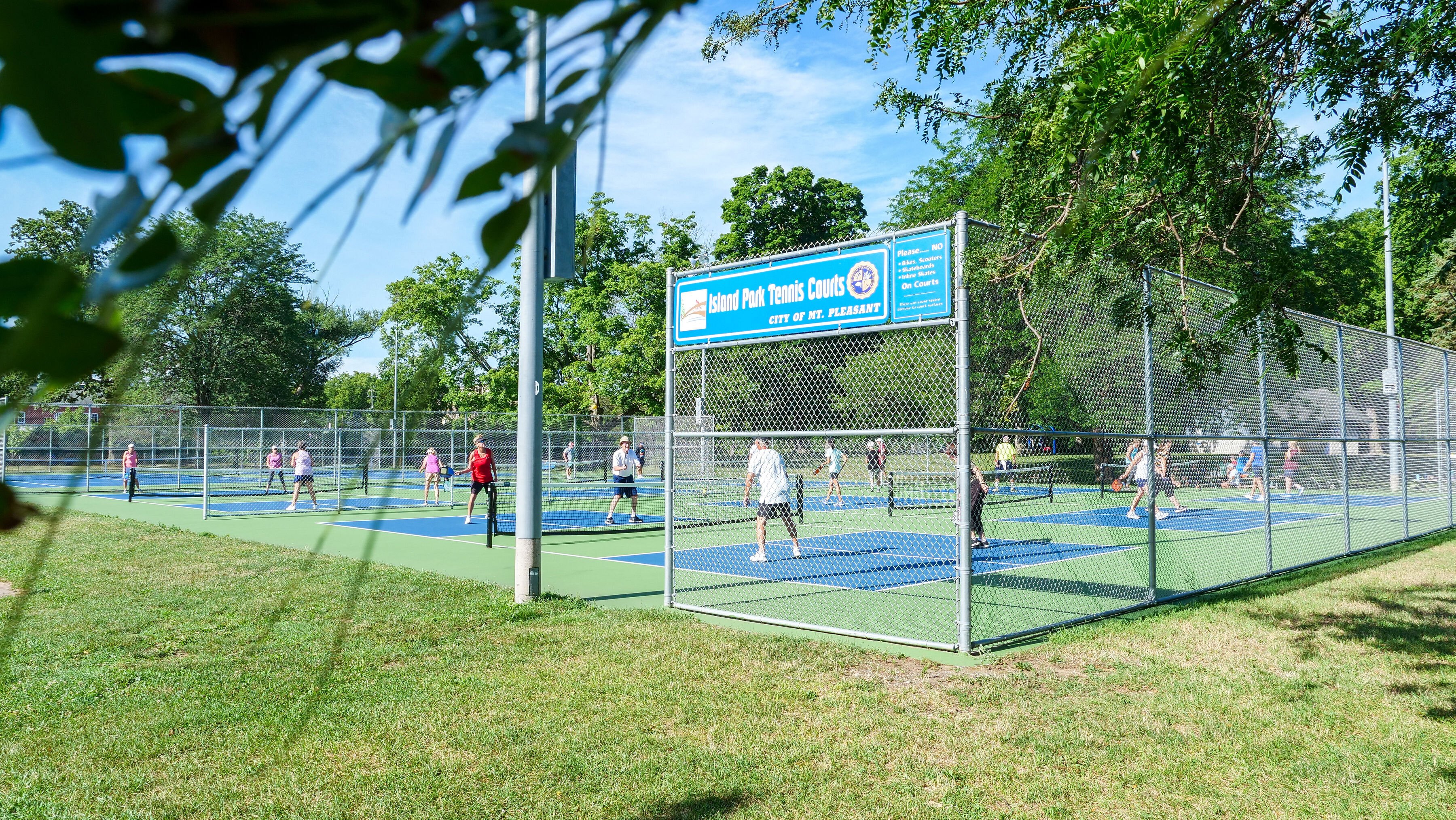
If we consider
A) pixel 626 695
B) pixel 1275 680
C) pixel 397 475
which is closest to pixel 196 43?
pixel 397 475

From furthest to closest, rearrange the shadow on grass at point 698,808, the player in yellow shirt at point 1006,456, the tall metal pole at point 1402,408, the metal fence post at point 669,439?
the tall metal pole at point 1402,408, the metal fence post at point 669,439, the player in yellow shirt at point 1006,456, the shadow on grass at point 698,808

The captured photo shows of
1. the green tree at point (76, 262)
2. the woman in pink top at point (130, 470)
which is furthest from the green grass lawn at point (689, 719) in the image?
the woman in pink top at point (130, 470)

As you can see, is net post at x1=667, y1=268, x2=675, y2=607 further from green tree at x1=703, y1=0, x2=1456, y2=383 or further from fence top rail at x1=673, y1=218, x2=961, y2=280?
green tree at x1=703, y1=0, x2=1456, y2=383

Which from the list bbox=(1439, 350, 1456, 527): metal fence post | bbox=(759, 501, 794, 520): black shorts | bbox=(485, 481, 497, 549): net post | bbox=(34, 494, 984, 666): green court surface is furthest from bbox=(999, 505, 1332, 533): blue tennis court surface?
bbox=(485, 481, 497, 549): net post

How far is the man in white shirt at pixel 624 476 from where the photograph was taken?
61.0 feet

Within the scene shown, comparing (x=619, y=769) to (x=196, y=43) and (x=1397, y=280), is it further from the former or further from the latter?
(x=1397, y=280)

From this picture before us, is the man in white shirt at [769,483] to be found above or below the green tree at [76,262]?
below

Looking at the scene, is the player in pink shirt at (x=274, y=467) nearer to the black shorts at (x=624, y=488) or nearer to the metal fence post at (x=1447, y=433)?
the black shorts at (x=624, y=488)

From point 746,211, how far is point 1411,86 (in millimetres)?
40587

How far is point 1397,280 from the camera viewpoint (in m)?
32.3

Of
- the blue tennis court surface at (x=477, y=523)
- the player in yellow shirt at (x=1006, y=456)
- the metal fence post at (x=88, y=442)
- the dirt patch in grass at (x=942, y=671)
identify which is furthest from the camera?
the blue tennis court surface at (x=477, y=523)

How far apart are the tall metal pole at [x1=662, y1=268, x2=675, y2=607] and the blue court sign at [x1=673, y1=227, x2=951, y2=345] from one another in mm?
115

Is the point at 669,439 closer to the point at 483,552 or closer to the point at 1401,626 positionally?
the point at 483,552

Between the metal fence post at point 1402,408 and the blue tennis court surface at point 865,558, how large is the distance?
5.52m
